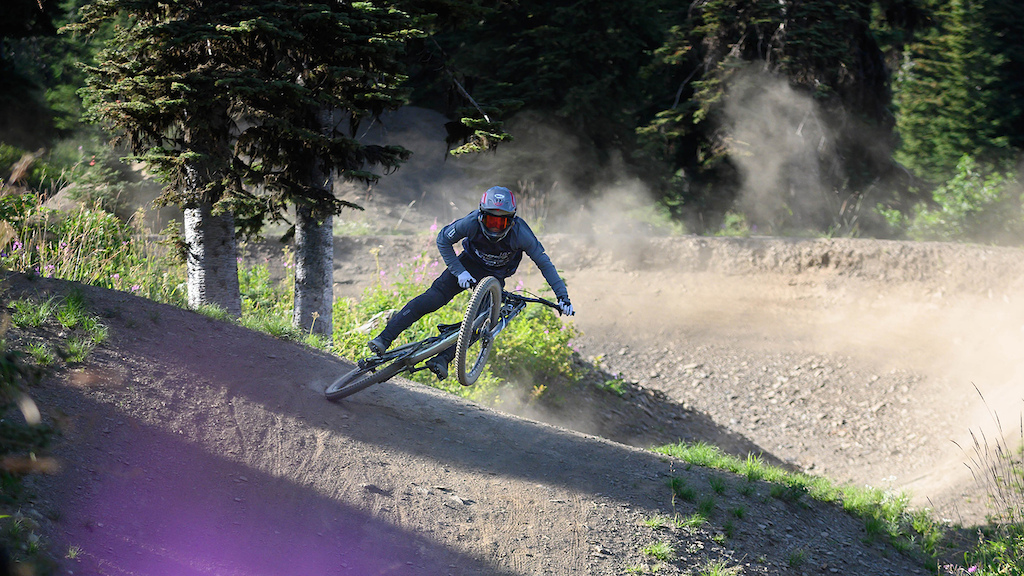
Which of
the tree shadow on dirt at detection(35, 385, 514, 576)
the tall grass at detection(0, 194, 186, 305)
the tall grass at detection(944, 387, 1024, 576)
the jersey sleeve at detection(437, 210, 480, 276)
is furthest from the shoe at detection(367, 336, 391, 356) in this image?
the tall grass at detection(944, 387, 1024, 576)

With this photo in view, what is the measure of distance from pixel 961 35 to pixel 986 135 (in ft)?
10.5

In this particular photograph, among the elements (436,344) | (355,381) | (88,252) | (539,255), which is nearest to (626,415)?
(539,255)

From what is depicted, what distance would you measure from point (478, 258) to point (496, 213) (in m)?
0.62

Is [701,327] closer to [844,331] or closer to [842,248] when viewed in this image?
[844,331]

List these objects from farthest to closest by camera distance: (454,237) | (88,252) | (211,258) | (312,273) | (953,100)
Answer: (953,100) → (88,252) → (312,273) → (211,258) → (454,237)

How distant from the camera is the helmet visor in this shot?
6391 millimetres

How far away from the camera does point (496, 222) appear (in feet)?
21.0

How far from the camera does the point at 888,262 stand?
16.4 metres

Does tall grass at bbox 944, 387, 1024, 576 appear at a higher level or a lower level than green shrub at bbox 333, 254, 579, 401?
lower

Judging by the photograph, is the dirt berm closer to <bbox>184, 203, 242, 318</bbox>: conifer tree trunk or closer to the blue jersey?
<bbox>184, 203, 242, 318</bbox>: conifer tree trunk

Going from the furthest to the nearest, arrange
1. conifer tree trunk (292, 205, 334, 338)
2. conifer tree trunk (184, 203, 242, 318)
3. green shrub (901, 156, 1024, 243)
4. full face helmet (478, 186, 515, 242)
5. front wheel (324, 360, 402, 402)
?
1. green shrub (901, 156, 1024, 243)
2. conifer tree trunk (292, 205, 334, 338)
3. conifer tree trunk (184, 203, 242, 318)
4. front wheel (324, 360, 402, 402)
5. full face helmet (478, 186, 515, 242)

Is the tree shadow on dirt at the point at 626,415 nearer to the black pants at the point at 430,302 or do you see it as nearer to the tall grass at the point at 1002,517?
the tall grass at the point at 1002,517

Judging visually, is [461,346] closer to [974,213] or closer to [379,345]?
[379,345]

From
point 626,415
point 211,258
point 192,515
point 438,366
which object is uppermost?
point 211,258
